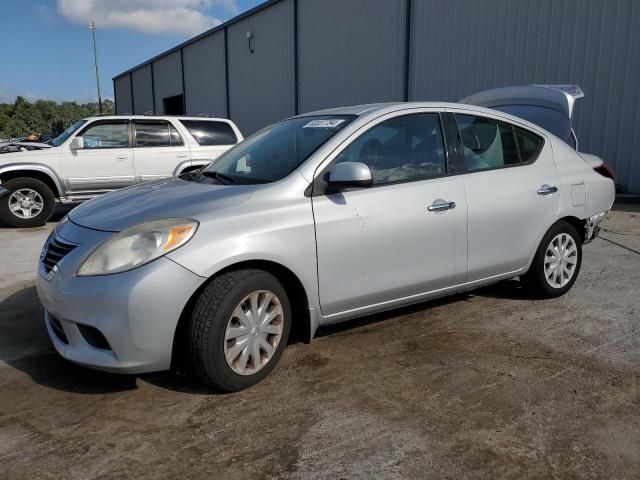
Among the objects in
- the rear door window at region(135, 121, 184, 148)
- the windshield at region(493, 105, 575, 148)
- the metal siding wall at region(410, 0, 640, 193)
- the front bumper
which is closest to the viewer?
the front bumper

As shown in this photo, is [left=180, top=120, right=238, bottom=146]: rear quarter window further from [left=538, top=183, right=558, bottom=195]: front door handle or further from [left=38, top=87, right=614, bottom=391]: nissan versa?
[left=538, top=183, right=558, bottom=195]: front door handle

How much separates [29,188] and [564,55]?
33.0ft

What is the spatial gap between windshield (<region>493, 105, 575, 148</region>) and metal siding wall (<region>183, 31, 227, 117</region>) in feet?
65.9

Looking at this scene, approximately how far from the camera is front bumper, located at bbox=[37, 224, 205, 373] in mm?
2770

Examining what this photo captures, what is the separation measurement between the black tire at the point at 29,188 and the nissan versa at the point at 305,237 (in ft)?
18.5

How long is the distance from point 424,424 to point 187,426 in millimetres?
1215

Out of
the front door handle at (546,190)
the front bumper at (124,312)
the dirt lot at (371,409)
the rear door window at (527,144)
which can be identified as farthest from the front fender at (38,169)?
the front door handle at (546,190)

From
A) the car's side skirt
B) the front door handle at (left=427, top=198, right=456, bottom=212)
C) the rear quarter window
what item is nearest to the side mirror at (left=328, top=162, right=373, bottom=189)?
the front door handle at (left=427, top=198, right=456, bottom=212)

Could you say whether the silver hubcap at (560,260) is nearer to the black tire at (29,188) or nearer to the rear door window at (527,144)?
the rear door window at (527,144)

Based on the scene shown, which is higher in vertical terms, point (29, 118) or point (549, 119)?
point (29, 118)

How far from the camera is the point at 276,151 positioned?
12.5 feet

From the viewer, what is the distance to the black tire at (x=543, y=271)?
14.6 ft

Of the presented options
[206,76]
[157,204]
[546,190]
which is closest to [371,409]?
[157,204]

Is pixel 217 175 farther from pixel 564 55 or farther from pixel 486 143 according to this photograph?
pixel 564 55
